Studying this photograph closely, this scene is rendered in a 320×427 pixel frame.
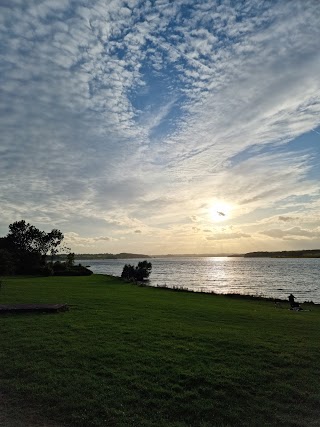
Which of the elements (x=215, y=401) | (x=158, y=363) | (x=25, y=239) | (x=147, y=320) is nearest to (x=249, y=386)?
(x=215, y=401)

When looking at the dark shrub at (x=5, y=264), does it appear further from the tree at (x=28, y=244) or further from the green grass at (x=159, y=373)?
the green grass at (x=159, y=373)

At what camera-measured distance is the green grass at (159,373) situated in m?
8.76

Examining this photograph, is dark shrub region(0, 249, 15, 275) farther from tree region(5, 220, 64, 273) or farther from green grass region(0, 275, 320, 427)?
green grass region(0, 275, 320, 427)

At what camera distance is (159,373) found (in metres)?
11.0

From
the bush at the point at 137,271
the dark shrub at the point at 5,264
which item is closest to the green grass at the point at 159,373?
the dark shrub at the point at 5,264

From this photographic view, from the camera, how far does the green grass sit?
876 centimetres

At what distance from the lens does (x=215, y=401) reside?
944cm

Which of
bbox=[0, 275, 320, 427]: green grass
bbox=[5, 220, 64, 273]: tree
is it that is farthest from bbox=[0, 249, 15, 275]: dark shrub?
bbox=[0, 275, 320, 427]: green grass

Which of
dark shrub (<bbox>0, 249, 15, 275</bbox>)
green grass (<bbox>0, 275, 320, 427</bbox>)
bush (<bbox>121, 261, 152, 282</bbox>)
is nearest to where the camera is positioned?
green grass (<bbox>0, 275, 320, 427</bbox>)

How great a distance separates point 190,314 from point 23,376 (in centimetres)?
1350

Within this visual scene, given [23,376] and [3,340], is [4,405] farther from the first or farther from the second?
[3,340]

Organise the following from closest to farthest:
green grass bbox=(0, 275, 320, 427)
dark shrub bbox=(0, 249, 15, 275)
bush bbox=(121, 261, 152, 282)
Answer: green grass bbox=(0, 275, 320, 427) < dark shrub bbox=(0, 249, 15, 275) < bush bbox=(121, 261, 152, 282)

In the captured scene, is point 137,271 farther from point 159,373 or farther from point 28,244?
point 159,373

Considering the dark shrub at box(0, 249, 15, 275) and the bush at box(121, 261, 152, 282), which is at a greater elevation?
the dark shrub at box(0, 249, 15, 275)
